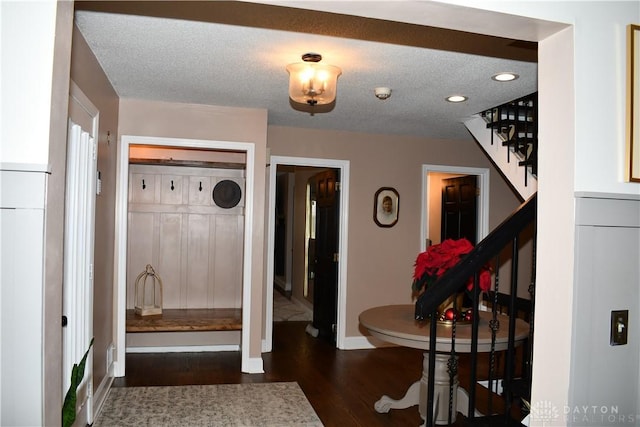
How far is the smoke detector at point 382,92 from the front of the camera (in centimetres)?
365

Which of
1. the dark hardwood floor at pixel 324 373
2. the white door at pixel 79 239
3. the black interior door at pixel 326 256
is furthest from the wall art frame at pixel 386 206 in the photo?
the white door at pixel 79 239

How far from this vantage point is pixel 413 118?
4684mm

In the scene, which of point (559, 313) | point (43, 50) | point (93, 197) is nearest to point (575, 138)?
point (559, 313)

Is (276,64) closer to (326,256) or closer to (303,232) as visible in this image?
(326,256)

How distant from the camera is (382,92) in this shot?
369 cm

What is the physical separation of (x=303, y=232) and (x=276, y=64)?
203 inches

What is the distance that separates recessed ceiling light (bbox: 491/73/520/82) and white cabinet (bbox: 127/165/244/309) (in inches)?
118

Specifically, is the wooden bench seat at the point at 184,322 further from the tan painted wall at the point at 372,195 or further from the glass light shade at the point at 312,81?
the glass light shade at the point at 312,81

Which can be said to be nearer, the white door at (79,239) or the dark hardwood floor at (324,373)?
the white door at (79,239)

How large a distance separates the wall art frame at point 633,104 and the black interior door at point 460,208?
14.4ft

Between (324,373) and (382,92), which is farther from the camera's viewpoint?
(324,373)

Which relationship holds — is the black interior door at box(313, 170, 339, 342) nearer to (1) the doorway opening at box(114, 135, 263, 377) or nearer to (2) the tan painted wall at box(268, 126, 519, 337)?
(2) the tan painted wall at box(268, 126, 519, 337)

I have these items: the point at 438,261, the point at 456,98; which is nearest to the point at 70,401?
the point at 438,261

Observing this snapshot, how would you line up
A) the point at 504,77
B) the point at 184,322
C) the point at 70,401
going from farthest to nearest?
the point at 184,322 < the point at 504,77 < the point at 70,401
